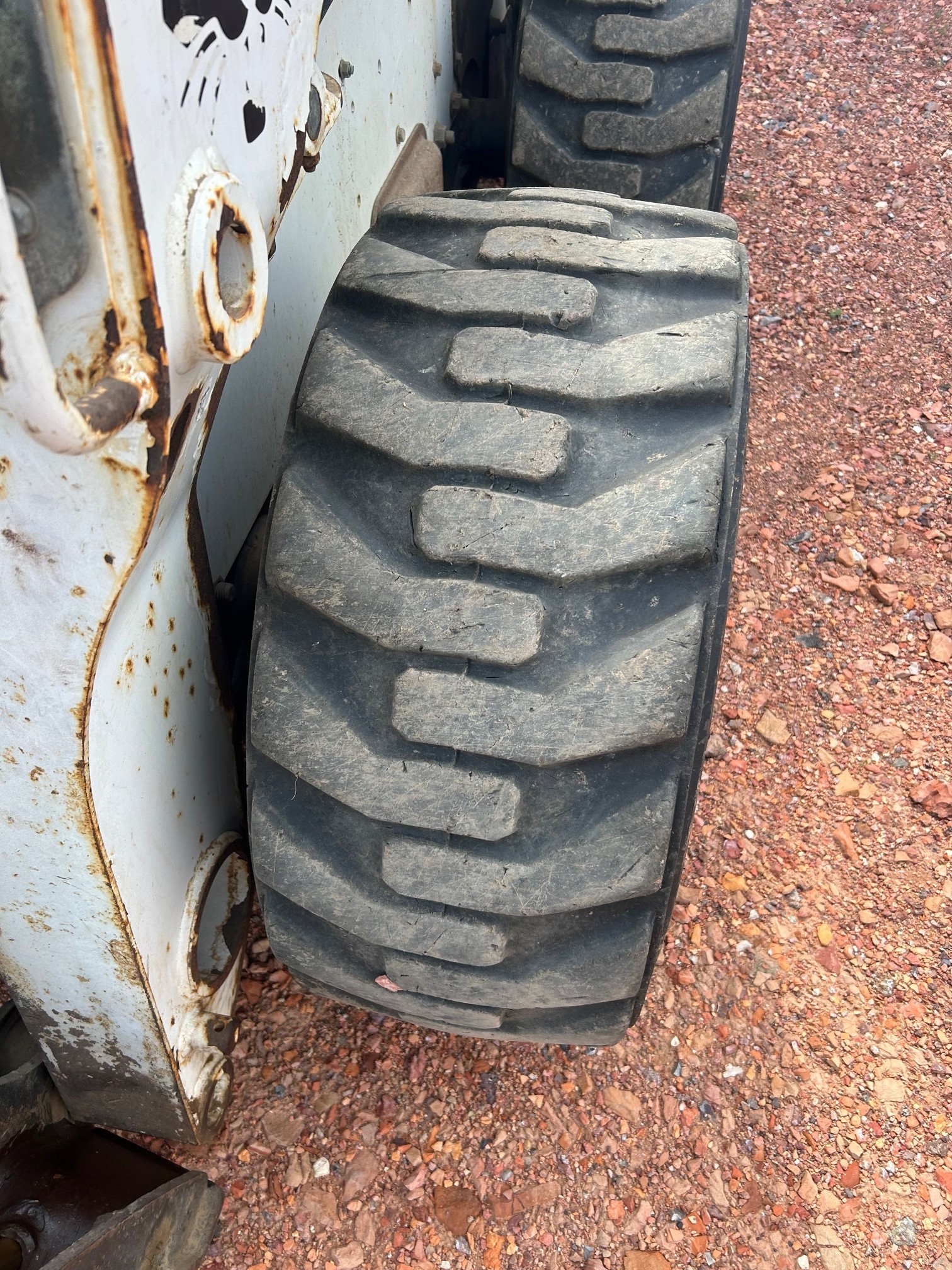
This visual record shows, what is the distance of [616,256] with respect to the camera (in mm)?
1137

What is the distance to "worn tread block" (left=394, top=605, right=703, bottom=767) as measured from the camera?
3.13ft

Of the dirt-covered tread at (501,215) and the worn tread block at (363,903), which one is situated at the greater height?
the dirt-covered tread at (501,215)

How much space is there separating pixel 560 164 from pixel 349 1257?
1747mm

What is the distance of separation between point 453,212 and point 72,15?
2.31 ft

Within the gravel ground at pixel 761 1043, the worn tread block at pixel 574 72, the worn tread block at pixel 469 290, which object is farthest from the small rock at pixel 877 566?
the worn tread block at pixel 469 290

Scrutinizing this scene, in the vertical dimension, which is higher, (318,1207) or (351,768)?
(351,768)

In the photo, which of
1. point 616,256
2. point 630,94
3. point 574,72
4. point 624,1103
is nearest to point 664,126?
point 630,94

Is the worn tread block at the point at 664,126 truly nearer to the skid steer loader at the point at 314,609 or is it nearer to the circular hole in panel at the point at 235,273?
the skid steer loader at the point at 314,609

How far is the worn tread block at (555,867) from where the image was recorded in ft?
3.29

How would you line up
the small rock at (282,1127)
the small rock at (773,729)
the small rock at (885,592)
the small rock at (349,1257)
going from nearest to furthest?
the small rock at (349,1257) < the small rock at (282,1127) < the small rock at (773,729) < the small rock at (885,592)

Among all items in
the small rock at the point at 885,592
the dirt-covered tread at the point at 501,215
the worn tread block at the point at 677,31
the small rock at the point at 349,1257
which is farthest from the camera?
the small rock at the point at 885,592

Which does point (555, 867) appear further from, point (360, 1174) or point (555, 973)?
point (360, 1174)

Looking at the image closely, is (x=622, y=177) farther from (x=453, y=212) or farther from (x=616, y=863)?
(x=616, y=863)

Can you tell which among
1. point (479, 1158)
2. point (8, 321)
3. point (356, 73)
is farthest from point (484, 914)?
point (356, 73)
